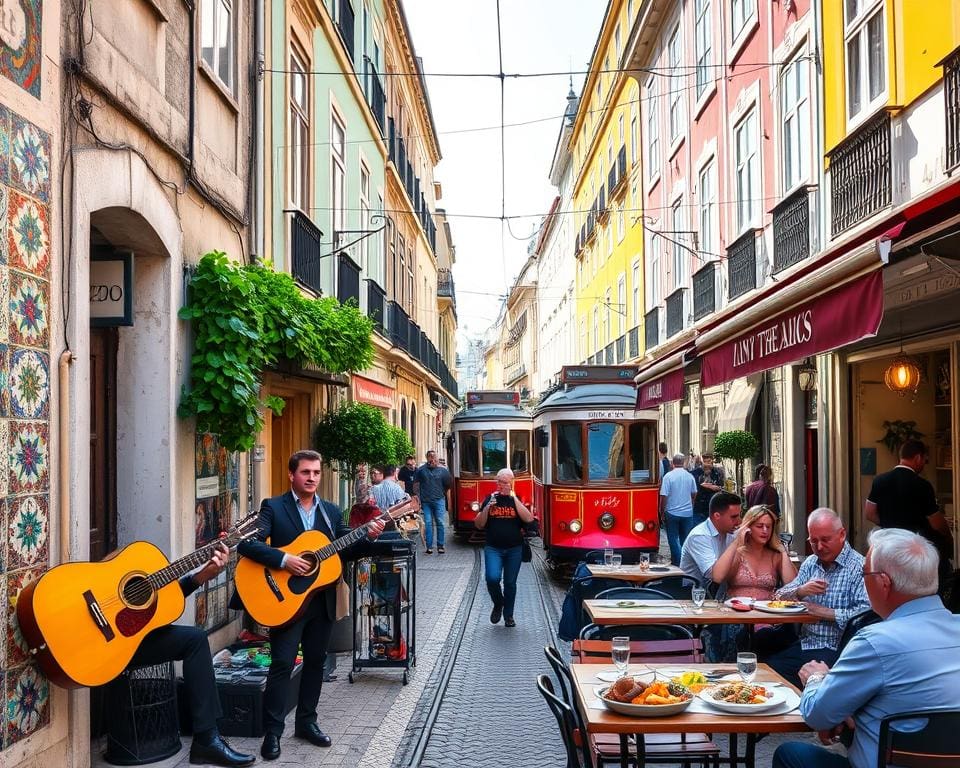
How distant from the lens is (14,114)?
508 cm

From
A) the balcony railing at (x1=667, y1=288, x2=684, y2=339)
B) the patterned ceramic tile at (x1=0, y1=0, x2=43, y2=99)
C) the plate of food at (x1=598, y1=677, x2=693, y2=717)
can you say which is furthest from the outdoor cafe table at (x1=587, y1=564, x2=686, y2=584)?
the balcony railing at (x1=667, y1=288, x2=684, y2=339)

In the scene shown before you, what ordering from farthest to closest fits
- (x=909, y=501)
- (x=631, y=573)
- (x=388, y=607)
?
(x=631, y=573) → (x=909, y=501) → (x=388, y=607)

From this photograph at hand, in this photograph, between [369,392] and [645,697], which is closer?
[645,697]

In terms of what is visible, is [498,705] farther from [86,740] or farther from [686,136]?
[686,136]

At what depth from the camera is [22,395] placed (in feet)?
17.0

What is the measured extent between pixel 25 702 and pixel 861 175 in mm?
10695

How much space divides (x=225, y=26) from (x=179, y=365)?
13.4 ft

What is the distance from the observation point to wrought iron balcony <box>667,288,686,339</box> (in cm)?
2342

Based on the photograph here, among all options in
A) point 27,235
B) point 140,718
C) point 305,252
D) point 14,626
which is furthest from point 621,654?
point 305,252

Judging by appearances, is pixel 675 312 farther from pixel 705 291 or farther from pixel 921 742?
pixel 921 742

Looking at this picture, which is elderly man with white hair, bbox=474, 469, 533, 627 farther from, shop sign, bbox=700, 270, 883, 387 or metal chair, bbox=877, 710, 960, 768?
metal chair, bbox=877, 710, 960, 768

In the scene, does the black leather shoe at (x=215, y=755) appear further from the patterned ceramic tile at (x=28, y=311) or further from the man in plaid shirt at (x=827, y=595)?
the man in plaid shirt at (x=827, y=595)

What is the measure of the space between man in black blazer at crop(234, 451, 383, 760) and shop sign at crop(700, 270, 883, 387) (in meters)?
3.25

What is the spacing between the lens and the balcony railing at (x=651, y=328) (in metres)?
26.6
